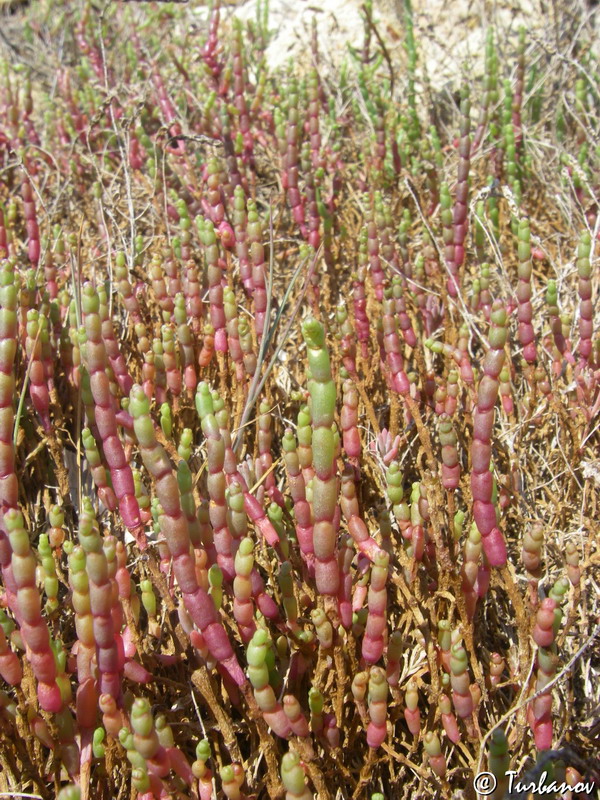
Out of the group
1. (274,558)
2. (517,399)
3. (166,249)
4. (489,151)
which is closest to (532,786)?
(274,558)

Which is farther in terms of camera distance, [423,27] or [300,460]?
[423,27]

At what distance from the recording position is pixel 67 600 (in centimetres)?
143

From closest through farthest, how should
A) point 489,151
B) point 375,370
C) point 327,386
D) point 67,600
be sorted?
point 327,386
point 67,600
point 375,370
point 489,151

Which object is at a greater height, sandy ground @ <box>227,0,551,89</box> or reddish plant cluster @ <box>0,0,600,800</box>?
sandy ground @ <box>227,0,551,89</box>

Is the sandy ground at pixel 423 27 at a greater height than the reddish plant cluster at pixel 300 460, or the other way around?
the sandy ground at pixel 423 27

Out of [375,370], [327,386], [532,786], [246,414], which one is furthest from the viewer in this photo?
[375,370]

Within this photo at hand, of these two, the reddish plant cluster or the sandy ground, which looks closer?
the reddish plant cluster

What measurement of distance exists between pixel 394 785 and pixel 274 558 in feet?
1.53

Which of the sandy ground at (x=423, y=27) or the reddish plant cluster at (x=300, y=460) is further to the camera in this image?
the sandy ground at (x=423, y=27)

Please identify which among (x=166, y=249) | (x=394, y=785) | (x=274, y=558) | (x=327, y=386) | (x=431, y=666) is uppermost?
(x=166, y=249)

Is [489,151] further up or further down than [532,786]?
further up

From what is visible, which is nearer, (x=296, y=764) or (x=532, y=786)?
(x=296, y=764)

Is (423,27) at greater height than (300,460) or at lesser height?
greater

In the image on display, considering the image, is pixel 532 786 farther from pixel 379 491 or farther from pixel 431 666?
pixel 379 491
